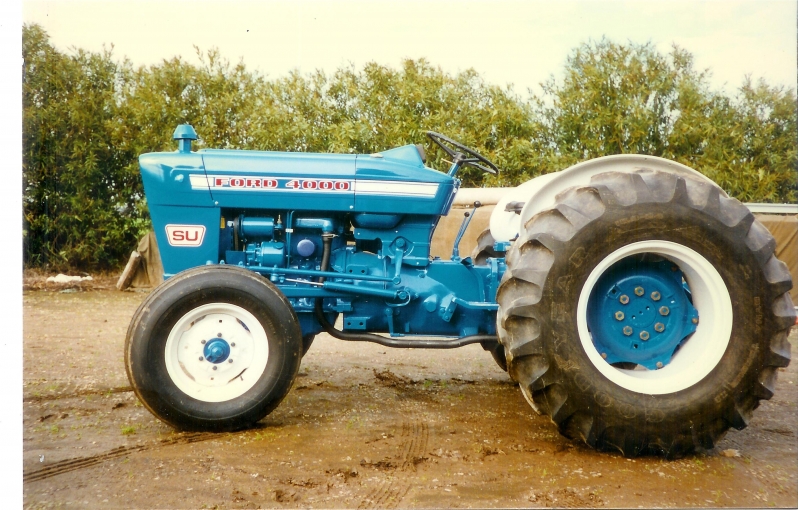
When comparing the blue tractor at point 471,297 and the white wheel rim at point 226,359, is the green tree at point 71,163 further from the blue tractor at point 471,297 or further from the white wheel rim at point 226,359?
the white wheel rim at point 226,359

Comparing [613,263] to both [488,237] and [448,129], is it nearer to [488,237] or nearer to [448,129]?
[488,237]

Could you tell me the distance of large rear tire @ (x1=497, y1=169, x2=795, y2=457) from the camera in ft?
9.12

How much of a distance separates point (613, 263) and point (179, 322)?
2.01m

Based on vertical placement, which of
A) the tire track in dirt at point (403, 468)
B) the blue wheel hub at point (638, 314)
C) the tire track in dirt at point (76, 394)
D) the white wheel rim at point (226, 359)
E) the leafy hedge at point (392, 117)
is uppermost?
the leafy hedge at point (392, 117)

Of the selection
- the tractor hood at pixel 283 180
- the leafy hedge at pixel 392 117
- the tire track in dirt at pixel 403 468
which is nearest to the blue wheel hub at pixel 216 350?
the tractor hood at pixel 283 180

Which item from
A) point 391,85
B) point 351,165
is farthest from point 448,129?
point 351,165

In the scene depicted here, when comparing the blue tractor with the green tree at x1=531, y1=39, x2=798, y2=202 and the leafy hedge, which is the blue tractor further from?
the green tree at x1=531, y1=39, x2=798, y2=202

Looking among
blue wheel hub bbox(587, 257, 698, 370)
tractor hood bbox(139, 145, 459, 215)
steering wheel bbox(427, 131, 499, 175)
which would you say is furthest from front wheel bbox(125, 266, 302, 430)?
blue wheel hub bbox(587, 257, 698, 370)

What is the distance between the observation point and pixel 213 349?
3.07 m

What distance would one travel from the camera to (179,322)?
9.96 ft

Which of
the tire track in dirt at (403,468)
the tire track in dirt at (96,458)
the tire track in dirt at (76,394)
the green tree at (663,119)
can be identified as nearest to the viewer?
the tire track in dirt at (403,468)

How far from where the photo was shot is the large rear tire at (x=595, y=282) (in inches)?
109

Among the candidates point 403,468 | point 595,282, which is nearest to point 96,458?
point 403,468

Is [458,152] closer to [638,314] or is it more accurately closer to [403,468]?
[638,314]
